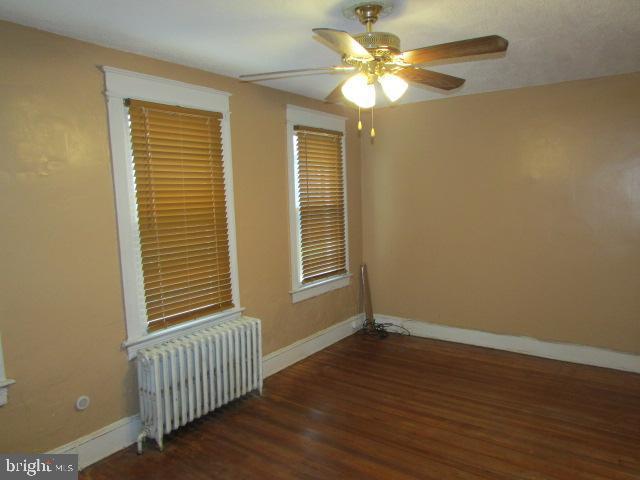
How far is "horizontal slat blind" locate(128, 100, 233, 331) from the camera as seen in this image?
111 inches

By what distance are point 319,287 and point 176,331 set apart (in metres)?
1.70

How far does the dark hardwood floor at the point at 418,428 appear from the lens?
8.29 ft

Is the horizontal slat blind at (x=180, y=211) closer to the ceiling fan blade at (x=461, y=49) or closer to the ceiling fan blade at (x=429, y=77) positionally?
the ceiling fan blade at (x=429, y=77)

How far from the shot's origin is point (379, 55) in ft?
6.75

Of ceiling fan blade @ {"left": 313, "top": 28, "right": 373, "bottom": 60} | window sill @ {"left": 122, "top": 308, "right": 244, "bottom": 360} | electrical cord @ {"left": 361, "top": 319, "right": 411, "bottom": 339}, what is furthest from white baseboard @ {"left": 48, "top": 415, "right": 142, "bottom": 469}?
electrical cord @ {"left": 361, "top": 319, "right": 411, "bottom": 339}

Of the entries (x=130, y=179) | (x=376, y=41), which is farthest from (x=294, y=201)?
(x=376, y=41)

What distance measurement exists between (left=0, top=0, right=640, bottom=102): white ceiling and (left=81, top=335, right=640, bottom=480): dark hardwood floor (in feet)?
8.31

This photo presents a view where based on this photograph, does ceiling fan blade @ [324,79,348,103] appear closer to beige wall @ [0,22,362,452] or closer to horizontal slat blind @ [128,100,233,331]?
horizontal slat blind @ [128,100,233,331]

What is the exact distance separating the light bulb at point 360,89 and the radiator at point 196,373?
1917 mm

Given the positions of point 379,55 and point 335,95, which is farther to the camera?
point 335,95

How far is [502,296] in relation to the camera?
13.9ft

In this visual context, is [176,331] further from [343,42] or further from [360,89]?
[343,42]

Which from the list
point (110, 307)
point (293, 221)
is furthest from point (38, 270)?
point (293, 221)

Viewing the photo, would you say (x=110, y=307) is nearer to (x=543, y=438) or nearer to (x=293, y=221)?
(x=293, y=221)
